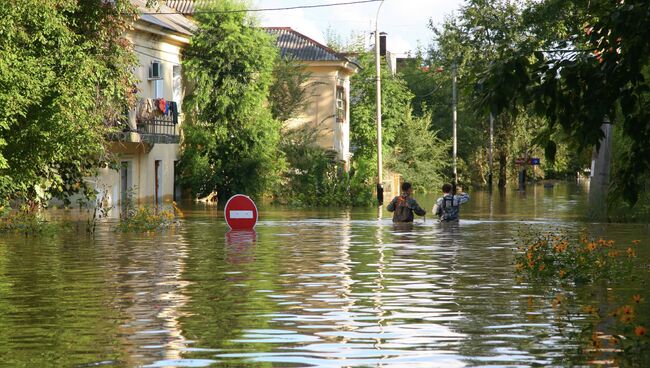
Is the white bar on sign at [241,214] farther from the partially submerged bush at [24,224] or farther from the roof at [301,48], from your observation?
the roof at [301,48]

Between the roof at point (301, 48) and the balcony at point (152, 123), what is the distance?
14627mm

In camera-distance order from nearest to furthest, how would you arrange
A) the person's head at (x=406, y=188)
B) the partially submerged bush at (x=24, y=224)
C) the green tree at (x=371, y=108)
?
the partially submerged bush at (x=24, y=224) < the person's head at (x=406, y=188) < the green tree at (x=371, y=108)

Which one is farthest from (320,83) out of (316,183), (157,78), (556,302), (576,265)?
(556,302)

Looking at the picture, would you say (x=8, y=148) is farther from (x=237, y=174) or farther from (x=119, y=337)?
(x=237, y=174)

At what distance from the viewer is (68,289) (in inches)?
682

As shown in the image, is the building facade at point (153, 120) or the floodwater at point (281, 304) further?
the building facade at point (153, 120)

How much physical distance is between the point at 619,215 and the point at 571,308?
24.8 m

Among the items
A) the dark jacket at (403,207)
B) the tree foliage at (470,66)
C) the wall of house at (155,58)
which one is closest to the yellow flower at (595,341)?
the dark jacket at (403,207)

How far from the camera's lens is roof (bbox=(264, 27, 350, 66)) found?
71.5 m

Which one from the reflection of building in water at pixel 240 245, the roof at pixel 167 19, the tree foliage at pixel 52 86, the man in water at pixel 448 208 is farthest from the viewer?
the roof at pixel 167 19

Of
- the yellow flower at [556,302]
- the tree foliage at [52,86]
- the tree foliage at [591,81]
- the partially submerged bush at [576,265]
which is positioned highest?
the tree foliage at [52,86]

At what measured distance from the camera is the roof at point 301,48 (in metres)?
71.5

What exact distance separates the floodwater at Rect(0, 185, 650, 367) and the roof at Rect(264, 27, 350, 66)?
43.5 meters

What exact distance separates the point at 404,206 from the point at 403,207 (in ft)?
0.73
